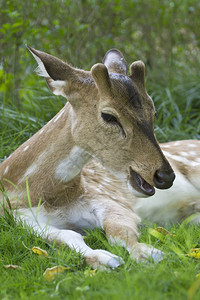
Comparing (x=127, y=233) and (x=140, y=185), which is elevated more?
(x=140, y=185)

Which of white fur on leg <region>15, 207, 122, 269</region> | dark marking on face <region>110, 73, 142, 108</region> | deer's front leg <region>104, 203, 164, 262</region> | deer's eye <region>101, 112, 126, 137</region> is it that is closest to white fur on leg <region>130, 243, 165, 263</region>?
deer's front leg <region>104, 203, 164, 262</region>

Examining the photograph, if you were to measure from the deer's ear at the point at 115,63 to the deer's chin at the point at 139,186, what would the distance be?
2.95ft

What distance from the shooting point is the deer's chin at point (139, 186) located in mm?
3582

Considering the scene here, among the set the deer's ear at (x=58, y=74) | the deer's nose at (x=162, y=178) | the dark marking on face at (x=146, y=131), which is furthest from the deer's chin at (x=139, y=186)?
the deer's ear at (x=58, y=74)

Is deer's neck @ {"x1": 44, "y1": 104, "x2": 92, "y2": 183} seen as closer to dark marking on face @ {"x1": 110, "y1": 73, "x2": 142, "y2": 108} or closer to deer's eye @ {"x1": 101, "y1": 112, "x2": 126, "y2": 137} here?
deer's eye @ {"x1": 101, "y1": 112, "x2": 126, "y2": 137}

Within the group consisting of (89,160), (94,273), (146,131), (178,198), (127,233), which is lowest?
(178,198)

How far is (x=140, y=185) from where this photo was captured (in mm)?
3584

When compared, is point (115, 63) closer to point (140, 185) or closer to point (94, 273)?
point (140, 185)

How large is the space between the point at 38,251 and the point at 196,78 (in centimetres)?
470

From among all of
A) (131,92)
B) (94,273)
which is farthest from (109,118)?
(94,273)

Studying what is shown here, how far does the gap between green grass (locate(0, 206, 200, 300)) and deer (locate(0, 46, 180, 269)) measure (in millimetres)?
98

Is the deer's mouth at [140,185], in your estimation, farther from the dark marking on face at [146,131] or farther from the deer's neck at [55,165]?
the deer's neck at [55,165]

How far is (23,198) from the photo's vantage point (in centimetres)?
397

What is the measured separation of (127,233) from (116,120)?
768mm
